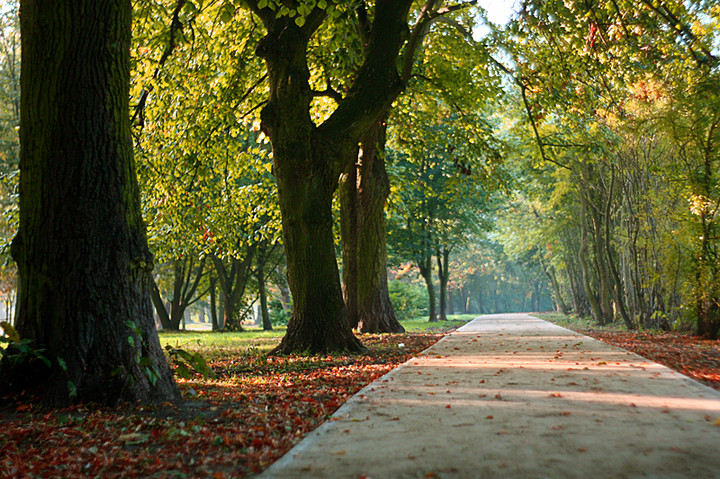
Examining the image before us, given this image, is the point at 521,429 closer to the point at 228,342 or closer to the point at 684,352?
the point at 684,352

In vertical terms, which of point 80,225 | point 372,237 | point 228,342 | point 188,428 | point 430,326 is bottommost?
point 430,326

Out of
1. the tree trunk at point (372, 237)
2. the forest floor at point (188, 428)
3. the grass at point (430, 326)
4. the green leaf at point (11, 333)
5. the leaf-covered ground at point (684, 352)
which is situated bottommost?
the grass at point (430, 326)

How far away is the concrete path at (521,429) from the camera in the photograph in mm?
2805

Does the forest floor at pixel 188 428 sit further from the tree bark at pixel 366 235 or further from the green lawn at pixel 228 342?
the tree bark at pixel 366 235

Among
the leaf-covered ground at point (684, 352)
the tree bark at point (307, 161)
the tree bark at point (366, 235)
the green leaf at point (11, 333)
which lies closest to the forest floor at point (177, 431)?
the green leaf at point (11, 333)

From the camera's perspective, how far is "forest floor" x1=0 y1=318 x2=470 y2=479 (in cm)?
314

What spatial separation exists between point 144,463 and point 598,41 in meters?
10.7

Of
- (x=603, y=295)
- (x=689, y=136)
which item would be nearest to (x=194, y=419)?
(x=689, y=136)

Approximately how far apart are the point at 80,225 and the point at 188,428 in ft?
6.75

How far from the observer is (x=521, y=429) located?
11.9 ft

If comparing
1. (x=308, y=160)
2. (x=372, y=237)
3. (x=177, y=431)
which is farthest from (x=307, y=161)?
(x=177, y=431)

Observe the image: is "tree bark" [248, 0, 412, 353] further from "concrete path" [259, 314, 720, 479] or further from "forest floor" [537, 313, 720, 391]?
"forest floor" [537, 313, 720, 391]

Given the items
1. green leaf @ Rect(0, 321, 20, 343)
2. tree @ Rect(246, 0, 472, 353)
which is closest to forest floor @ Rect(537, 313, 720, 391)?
tree @ Rect(246, 0, 472, 353)

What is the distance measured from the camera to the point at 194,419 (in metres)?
4.32
